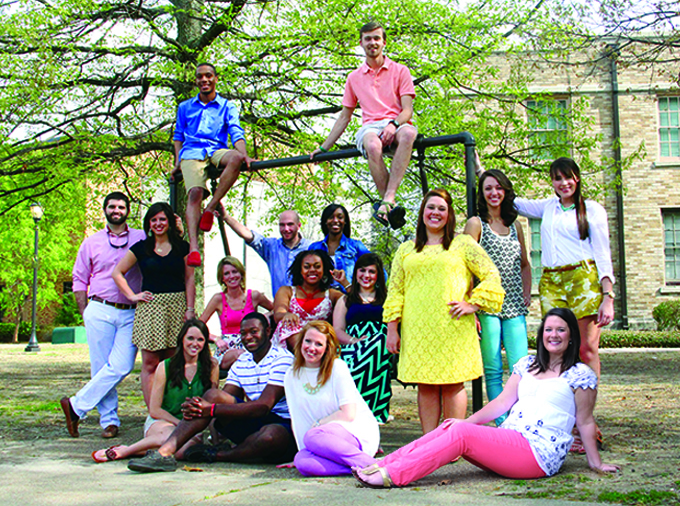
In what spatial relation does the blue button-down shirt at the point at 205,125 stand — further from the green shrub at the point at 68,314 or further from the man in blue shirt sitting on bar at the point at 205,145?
the green shrub at the point at 68,314

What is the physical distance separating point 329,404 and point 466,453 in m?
1.00

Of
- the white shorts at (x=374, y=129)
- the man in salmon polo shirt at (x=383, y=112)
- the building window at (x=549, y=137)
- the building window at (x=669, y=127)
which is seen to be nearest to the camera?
the man in salmon polo shirt at (x=383, y=112)

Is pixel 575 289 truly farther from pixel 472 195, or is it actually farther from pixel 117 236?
pixel 117 236

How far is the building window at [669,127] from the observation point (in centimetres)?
2022

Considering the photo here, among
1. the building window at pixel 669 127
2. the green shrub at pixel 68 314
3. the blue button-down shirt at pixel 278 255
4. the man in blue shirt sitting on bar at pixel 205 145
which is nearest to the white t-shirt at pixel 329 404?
the blue button-down shirt at pixel 278 255

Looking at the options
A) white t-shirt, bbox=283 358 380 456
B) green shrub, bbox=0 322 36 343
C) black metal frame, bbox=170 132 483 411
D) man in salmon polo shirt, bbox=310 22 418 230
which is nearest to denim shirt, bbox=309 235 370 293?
man in salmon polo shirt, bbox=310 22 418 230

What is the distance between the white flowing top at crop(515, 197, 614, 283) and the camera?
4809mm

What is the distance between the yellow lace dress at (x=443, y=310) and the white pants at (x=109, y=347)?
2.53 meters

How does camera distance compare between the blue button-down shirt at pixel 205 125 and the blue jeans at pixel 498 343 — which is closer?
the blue jeans at pixel 498 343

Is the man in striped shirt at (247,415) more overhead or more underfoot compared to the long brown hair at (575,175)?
more underfoot

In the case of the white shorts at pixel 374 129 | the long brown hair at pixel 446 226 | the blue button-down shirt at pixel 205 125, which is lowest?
the long brown hair at pixel 446 226

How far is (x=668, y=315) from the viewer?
1861cm

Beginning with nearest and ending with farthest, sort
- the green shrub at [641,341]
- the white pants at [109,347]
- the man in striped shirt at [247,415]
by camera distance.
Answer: the man in striped shirt at [247,415] < the white pants at [109,347] < the green shrub at [641,341]

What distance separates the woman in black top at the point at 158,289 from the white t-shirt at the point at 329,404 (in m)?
1.59
